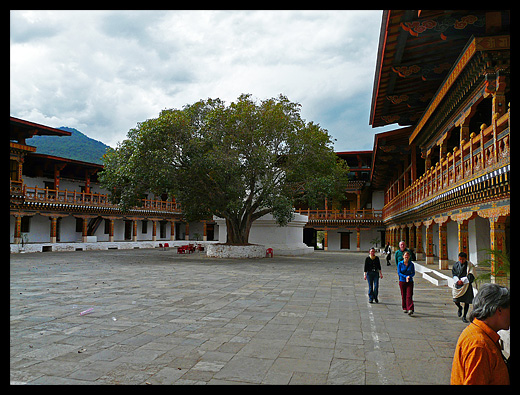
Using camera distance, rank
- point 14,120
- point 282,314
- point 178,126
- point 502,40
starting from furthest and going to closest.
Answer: point 14,120 < point 178,126 < point 502,40 < point 282,314

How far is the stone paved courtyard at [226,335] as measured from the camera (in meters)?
4.54

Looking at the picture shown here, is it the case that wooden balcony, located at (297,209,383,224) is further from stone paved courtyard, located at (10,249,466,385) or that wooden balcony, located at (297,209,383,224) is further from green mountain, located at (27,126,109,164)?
green mountain, located at (27,126,109,164)

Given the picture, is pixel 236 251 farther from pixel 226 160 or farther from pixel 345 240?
pixel 345 240

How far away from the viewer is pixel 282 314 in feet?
25.7

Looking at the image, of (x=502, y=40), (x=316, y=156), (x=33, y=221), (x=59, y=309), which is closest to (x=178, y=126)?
(x=316, y=156)

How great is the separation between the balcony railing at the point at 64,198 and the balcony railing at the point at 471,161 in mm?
20888

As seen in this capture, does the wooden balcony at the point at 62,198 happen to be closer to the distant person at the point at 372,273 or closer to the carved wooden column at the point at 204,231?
the carved wooden column at the point at 204,231

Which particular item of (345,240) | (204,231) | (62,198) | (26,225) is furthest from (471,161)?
(204,231)

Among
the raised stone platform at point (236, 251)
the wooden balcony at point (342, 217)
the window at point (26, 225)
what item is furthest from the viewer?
the wooden balcony at point (342, 217)

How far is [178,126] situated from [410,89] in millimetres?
12288

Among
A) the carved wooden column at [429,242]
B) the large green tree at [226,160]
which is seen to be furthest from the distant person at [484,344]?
the large green tree at [226,160]

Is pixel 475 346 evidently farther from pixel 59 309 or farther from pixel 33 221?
pixel 33 221

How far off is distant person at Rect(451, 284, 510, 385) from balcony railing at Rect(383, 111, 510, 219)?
18.3 feet
